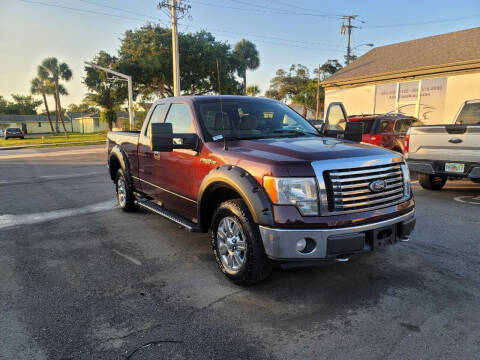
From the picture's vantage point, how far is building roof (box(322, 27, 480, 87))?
15391 millimetres

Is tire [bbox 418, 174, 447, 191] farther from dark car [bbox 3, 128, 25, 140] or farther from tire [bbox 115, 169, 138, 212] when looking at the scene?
dark car [bbox 3, 128, 25, 140]

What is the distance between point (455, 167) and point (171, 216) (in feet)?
17.6

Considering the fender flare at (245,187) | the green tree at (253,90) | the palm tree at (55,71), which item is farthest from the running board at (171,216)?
the palm tree at (55,71)

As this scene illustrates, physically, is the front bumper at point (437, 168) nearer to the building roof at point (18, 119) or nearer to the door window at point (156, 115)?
the door window at point (156, 115)

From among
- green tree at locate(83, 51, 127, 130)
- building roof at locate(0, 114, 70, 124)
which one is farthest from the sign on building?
building roof at locate(0, 114, 70, 124)

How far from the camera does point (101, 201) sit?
7.52m

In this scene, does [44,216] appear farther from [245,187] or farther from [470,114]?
[470,114]

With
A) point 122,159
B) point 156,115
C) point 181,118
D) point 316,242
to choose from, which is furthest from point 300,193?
point 122,159

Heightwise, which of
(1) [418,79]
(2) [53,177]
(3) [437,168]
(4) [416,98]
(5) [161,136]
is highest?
(1) [418,79]

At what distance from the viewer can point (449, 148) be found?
690 centimetres

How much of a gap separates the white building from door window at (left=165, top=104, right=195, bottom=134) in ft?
46.3

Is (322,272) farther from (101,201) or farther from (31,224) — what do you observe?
(101,201)

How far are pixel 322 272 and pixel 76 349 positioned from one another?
2.40 meters

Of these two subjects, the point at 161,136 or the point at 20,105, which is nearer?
the point at 161,136
